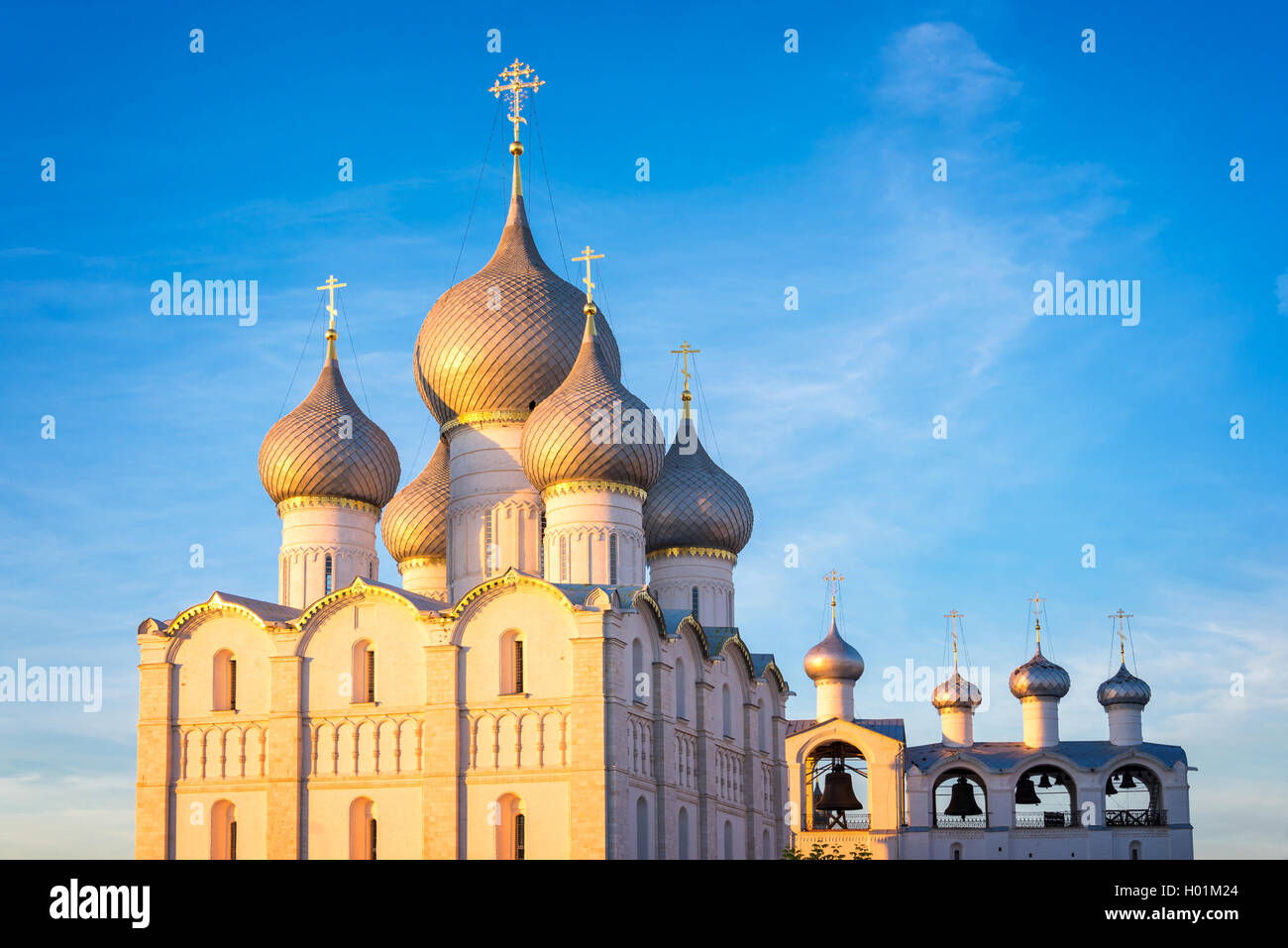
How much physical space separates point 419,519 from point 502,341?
589 centimetres

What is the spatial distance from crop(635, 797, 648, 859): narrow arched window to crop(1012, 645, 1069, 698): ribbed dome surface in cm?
2963

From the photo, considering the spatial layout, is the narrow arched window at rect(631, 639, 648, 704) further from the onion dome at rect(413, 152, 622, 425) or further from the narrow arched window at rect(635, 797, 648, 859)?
the onion dome at rect(413, 152, 622, 425)

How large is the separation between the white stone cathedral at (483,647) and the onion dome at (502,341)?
0.17 feet

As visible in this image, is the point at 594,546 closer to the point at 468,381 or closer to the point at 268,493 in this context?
the point at 468,381

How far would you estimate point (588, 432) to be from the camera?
114ft

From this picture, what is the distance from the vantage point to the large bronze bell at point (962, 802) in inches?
2323

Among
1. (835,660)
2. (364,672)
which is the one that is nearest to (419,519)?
(364,672)

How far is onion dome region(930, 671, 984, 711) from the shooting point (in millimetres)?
61125

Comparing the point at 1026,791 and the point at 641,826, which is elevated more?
the point at 1026,791

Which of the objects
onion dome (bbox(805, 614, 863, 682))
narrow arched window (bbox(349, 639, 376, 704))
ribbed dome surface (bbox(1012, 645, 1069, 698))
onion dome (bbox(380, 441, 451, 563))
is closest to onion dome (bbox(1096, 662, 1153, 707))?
ribbed dome surface (bbox(1012, 645, 1069, 698))

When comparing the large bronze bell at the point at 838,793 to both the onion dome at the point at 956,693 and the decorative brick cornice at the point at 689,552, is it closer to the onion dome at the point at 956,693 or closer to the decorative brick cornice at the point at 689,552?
the onion dome at the point at 956,693

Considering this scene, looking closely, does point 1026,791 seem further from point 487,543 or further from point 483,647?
point 483,647
